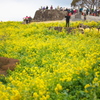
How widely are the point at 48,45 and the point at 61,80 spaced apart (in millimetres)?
5915

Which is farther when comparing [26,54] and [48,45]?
[48,45]

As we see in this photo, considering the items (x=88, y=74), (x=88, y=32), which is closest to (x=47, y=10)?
(x=88, y=32)

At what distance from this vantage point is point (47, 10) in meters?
36.8

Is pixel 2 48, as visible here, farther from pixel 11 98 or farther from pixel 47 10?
pixel 47 10

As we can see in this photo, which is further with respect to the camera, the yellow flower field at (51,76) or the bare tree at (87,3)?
the bare tree at (87,3)

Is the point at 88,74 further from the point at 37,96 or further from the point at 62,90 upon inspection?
the point at 37,96

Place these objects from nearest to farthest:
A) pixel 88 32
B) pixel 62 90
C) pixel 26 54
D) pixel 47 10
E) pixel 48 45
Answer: pixel 62 90, pixel 26 54, pixel 48 45, pixel 88 32, pixel 47 10

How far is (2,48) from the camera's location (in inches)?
426

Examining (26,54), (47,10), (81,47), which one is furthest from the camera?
(47,10)

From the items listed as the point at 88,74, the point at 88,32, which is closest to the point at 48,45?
the point at 88,32

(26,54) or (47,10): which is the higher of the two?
(47,10)

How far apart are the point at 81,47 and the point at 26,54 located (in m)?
2.41

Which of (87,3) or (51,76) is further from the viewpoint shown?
(87,3)

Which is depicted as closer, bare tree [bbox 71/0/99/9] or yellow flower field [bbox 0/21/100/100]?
yellow flower field [bbox 0/21/100/100]
